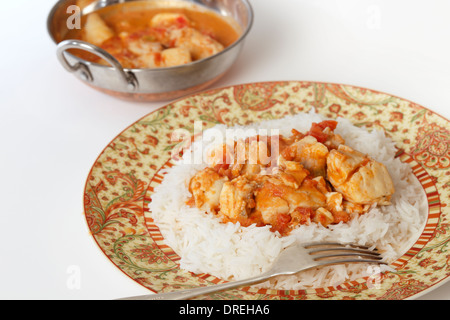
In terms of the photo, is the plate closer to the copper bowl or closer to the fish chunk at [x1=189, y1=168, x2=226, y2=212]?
the copper bowl

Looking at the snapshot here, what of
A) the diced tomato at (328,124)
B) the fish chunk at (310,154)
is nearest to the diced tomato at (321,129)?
the diced tomato at (328,124)

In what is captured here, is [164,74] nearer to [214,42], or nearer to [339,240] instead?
[214,42]

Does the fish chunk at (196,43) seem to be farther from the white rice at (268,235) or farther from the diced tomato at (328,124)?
the white rice at (268,235)

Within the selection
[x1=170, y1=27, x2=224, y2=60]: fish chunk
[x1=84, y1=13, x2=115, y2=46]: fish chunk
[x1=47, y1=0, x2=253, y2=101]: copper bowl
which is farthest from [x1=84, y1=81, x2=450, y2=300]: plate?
[x1=84, y1=13, x2=115, y2=46]: fish chunk

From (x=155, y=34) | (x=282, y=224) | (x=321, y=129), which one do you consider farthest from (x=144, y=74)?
(x=282, y=224)

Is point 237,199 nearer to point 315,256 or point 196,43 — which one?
point 315,256

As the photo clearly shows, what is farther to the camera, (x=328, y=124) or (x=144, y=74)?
(x=144, y=74)

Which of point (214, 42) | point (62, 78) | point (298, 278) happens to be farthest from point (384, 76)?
point (62, 78)
